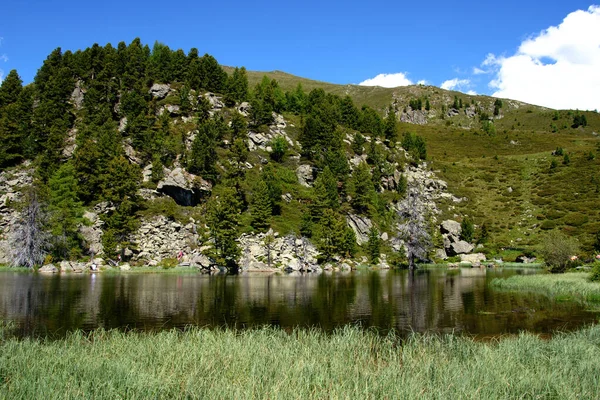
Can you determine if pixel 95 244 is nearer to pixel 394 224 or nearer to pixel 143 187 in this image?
pixel 143 187

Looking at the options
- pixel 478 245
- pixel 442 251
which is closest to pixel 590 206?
pixel 478 245

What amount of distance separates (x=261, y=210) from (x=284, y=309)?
61023mm

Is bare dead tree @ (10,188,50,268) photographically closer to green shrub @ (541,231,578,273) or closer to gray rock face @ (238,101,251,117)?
gray rock face @ (238,101,251,117)

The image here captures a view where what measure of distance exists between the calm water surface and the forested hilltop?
3850cm

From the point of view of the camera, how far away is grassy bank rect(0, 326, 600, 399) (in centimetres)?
1050

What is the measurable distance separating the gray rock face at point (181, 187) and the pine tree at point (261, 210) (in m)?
15.9

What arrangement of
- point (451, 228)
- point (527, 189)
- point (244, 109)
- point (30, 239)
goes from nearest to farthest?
point (30, 239) → point (451, 228) → point (244, 109) → point (527, 189)

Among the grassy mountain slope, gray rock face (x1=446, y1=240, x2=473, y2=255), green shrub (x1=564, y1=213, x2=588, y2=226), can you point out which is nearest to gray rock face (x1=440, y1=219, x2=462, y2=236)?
gray rock face (x1=446, y1=240, x2=473, y2=255)

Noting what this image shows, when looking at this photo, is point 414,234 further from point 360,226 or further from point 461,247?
point 461,247

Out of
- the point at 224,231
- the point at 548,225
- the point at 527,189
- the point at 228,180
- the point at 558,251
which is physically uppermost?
the point at 527,189

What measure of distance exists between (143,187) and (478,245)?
8886 centimetres

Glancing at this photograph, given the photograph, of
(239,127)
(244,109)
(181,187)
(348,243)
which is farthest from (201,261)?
(244,109)

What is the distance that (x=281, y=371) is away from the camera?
12492 mm

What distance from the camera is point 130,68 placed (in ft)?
447
